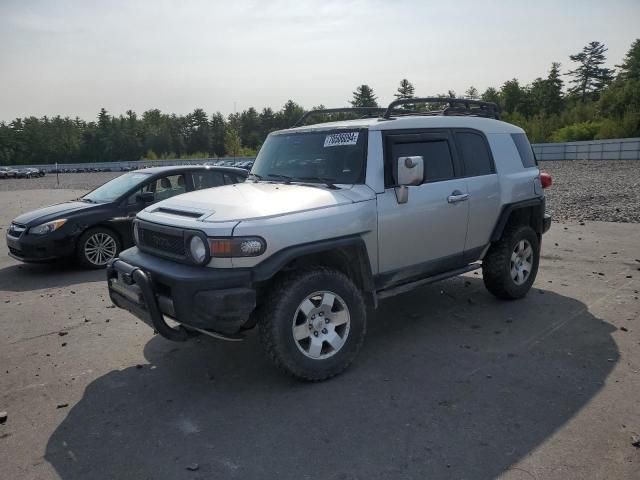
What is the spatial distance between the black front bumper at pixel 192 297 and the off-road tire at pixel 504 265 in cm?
316

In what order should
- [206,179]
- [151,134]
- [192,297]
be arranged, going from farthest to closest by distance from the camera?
[151,134] < [206,179] < [192,297]

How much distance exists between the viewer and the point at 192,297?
357 cm

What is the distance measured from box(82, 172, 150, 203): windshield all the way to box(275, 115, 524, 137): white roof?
4.18 metres

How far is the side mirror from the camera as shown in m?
8.29

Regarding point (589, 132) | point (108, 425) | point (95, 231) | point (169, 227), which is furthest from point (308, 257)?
point (589, 132)

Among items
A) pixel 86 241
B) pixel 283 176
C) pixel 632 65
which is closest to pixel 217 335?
pixel 283 176

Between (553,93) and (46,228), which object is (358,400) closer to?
(46,228)

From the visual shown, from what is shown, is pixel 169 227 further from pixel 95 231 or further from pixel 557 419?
pixel 95 231

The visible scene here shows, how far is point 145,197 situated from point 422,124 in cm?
507

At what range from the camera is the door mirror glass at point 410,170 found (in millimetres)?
4207

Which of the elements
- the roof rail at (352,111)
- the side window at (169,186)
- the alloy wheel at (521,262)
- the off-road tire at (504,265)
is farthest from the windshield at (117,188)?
the alloy wheel at (521,262)

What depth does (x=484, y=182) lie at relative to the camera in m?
5.37

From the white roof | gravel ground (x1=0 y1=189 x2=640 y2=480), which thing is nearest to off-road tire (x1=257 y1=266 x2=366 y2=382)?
gravel ground (x1=0 y1=189 x2=640 y2=480)

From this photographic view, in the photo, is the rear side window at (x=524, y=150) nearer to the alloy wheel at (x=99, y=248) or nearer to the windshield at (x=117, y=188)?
the windshield at (x=117, y=188)
